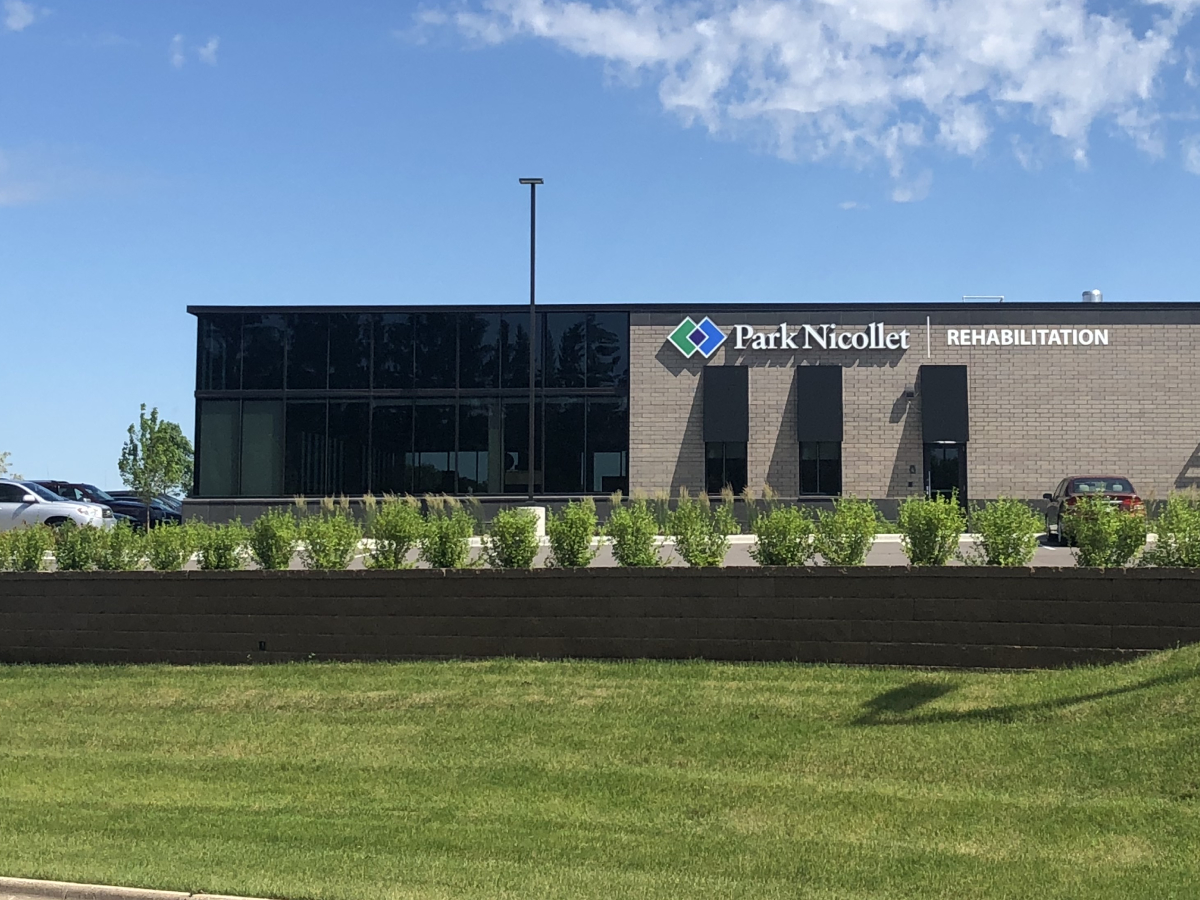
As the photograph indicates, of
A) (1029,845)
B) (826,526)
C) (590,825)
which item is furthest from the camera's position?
(826,526)

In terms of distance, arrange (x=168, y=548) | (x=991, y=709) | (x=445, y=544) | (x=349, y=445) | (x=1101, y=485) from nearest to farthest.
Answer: (x=991, y=709)
(x=445, y=544)
(x=168, y=548)
(x=1101, y=485)
(x=349, y=445)

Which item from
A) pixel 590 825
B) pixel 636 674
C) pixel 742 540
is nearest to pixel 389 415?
pixel 742 540

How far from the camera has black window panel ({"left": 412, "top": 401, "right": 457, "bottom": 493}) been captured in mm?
35969

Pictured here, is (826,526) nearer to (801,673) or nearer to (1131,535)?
(801,673)

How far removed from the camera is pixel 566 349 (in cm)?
3575

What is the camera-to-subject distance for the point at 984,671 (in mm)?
11586

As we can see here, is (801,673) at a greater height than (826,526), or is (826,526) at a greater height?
(826,526)

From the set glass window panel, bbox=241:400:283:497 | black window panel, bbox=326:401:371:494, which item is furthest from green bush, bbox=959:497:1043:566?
glass window panel, bbox=241:400:283:497

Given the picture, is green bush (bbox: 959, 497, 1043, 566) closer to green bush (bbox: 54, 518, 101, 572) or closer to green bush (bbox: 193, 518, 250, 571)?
green bush (bbox: 193, 518, 250, 571)

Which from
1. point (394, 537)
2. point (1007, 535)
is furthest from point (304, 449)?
point (1007, 535)

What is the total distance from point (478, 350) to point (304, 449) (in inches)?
236

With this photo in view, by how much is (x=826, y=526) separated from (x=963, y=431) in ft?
75.2

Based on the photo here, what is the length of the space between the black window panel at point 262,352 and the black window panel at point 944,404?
19.0 meters

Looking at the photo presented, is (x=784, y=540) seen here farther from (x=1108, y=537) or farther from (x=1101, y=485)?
(x=1101, y=485)
